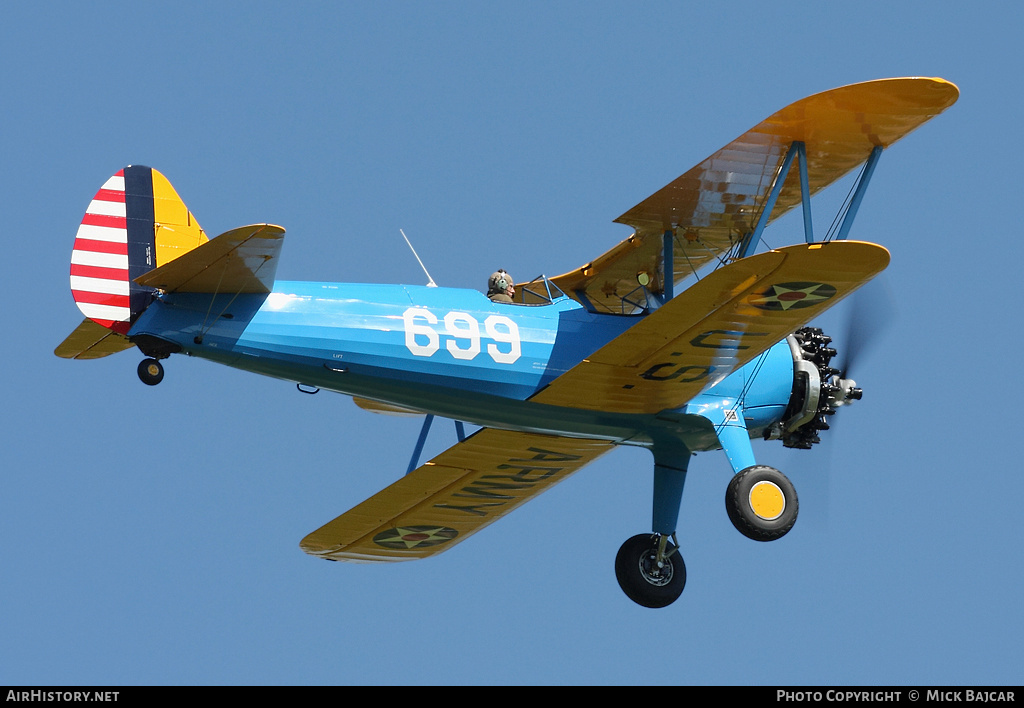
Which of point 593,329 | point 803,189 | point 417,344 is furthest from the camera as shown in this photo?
point 593,329

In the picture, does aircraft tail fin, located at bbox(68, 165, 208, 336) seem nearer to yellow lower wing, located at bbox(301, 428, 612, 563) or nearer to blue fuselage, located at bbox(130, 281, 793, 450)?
blue fuselage, located at bbox(130, 281, 793, 450)

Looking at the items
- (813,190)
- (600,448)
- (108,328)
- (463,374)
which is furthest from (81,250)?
(813,190)

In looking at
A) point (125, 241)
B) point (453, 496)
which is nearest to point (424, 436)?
point (453, 496)

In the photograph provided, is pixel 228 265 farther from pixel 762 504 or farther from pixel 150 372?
pixel 762 504

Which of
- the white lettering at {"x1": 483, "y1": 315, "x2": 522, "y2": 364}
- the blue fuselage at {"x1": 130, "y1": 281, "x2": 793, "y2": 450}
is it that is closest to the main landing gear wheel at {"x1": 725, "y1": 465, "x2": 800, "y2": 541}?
the blue fuselage at {"x1": 130, "y1": 281, "x2": 793, "y2": 450}

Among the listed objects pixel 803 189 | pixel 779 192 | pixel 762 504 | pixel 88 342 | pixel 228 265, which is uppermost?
pixel 803 189

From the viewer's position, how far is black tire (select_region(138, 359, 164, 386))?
1105 cm

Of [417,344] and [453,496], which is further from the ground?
[417,344]

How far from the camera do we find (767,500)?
12.9 meters

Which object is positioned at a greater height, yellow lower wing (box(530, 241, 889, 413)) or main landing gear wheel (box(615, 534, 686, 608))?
yellow lower wing (box(530, 241, 889, 413))

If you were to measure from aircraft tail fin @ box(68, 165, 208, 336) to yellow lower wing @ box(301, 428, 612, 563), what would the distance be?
3.21 m

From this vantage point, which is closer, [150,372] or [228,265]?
[150,372]

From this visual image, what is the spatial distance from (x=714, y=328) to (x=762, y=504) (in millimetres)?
1543

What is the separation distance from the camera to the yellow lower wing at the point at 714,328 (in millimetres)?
11469
